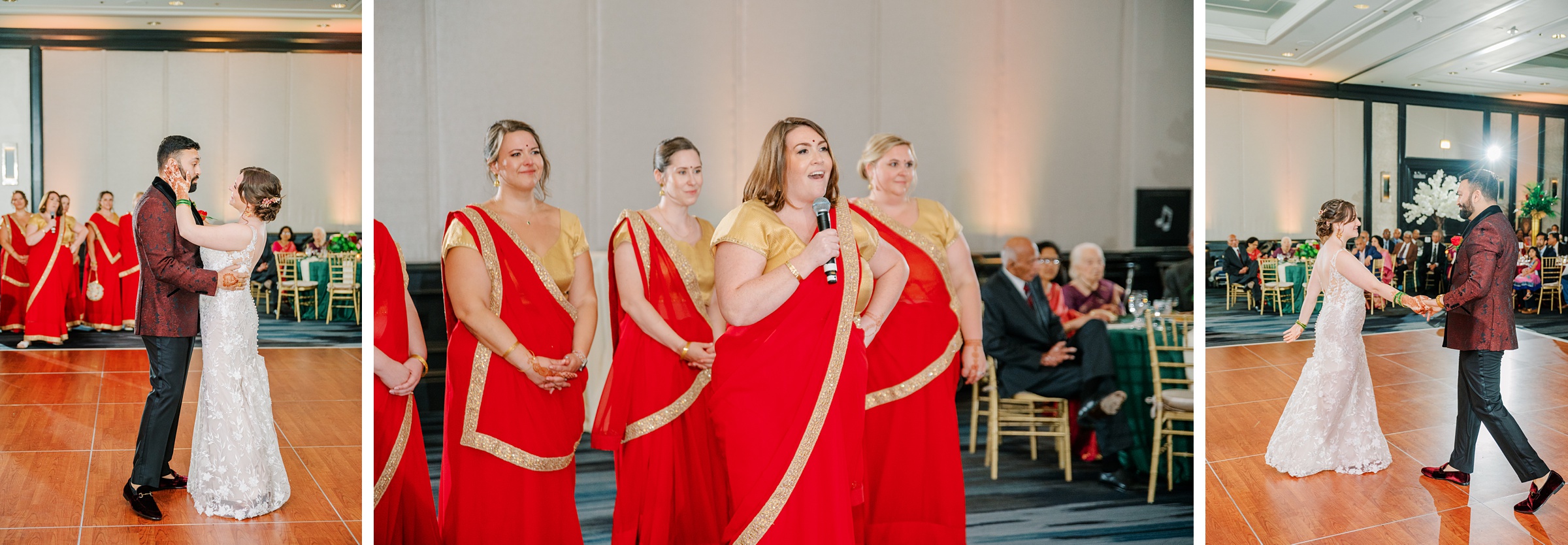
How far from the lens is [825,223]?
2051mm

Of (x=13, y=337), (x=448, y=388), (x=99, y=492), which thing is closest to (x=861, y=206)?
(x=448, y=388)

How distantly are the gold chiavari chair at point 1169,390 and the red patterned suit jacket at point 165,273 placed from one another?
2.88 metres

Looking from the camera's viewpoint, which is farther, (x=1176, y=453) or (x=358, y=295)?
(x=1176, y=453)

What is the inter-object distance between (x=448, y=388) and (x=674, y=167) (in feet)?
2.90

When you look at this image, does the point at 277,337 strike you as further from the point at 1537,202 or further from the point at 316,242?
the point at 1537,202

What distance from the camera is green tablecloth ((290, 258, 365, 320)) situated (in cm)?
254

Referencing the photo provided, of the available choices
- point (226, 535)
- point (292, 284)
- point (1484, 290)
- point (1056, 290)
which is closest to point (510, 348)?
point (292, 284)

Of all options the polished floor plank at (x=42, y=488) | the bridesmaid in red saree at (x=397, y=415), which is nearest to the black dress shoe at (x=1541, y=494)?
the bridesmaid in red saree at (x=397, y=415)

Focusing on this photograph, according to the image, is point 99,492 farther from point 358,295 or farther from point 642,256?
point 642,256

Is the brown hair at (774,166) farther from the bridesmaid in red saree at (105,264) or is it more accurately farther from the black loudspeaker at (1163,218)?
the bridesmaid in red saree at (105,264)

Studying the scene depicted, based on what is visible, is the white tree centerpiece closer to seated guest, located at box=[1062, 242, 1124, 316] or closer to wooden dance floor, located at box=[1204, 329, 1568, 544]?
wooden dance floor, located at box=[1204, 329, 1568, 544]

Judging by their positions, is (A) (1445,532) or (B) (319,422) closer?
(B) (319,422)

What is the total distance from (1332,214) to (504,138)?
260cm

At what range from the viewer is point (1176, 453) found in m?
2.76
